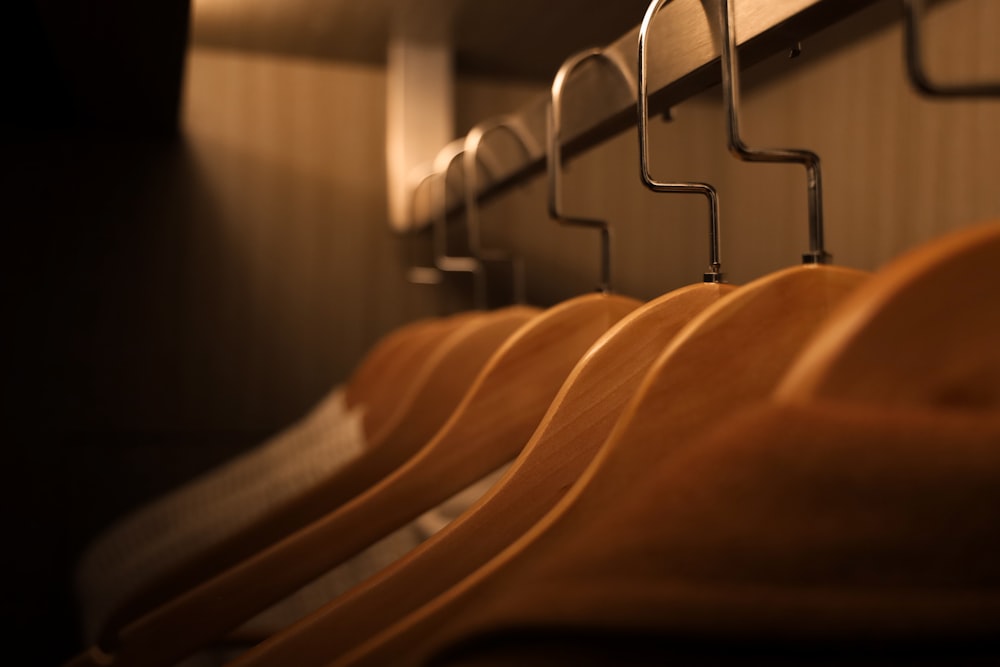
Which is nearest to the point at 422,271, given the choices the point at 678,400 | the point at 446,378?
the point at 446,378

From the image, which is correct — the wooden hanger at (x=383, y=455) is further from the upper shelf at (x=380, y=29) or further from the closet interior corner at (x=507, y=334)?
the upper shelf at (x=380, y=29)

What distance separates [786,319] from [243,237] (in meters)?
1.39

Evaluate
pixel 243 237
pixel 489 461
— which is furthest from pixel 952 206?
pixel 243 237

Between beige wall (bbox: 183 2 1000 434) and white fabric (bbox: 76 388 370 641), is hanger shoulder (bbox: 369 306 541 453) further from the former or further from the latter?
beige wall (bbox: 183 2 1000 434)

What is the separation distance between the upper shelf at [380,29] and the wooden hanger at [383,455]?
396 mm

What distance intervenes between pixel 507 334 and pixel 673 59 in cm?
27

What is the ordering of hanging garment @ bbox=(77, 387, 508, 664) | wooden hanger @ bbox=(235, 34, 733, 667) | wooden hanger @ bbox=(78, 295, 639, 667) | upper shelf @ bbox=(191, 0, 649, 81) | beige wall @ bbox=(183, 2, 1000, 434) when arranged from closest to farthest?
wooden hanger @ bbox=(235, 34, 733, 667), wooden hanger @ bbox=(78, 295, 639, 667), hanging garment @ bbox=(77, 387, 508, 664), upper shelf @ bbox=(191, 0, 649, 81), beige wall @ bbox=(183, 2, 1000, 434)

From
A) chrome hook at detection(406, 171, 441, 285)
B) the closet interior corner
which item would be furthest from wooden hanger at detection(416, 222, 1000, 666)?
chrome hook at detection(406, 171, 441, 285)

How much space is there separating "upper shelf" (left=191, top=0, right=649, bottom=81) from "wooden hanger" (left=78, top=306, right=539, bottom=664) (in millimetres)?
396

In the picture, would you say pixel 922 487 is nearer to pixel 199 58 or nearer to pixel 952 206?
pixel 952 206

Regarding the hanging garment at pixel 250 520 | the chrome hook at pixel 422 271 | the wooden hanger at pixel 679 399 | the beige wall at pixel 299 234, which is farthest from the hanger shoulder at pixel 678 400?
the chrome hook at pixel 422 271

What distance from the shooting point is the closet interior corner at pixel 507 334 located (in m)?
0.24

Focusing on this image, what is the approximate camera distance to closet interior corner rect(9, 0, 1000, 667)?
0.24m

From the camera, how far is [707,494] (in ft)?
0.80
